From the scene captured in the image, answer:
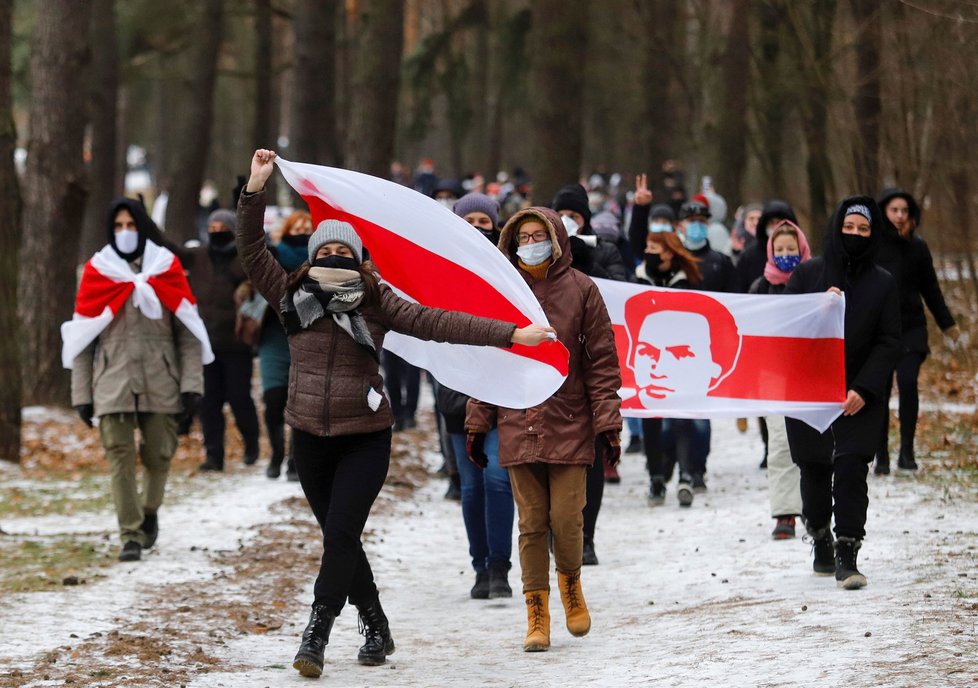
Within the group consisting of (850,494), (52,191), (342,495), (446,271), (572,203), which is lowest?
(850,494)

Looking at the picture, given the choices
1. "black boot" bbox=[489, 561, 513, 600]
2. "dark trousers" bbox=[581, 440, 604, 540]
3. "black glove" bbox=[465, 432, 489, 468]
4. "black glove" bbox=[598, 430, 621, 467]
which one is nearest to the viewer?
"black glove" bbox=[598, 430, 621, 467]

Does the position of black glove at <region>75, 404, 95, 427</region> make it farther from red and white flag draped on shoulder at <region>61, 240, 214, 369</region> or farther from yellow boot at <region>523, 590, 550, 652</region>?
yellow boot at <region>523, 590, 550, 652</region>

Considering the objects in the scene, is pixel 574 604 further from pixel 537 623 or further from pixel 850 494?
pixel 850 494

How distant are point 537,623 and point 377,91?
43.2 feet

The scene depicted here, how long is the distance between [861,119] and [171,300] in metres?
10.6

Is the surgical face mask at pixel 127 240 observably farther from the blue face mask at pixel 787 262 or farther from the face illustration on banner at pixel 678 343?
the blue face mask at pixel 787 262

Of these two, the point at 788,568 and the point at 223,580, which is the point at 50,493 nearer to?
the point at 223,580

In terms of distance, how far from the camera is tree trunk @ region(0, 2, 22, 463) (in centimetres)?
1404

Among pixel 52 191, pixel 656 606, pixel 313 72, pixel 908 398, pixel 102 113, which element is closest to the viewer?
pixel 656 606

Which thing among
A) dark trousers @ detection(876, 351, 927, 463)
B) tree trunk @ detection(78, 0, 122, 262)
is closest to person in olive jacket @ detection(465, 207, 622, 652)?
dark trousers @ detection(876, 351, 927, 463)

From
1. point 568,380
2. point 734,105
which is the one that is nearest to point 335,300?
point 568,380

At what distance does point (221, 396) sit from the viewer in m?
15.0

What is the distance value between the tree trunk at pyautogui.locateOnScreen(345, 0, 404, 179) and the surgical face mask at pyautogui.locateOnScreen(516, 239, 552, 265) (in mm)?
12149

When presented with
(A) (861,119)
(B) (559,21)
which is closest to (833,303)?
(A) (861,119)
